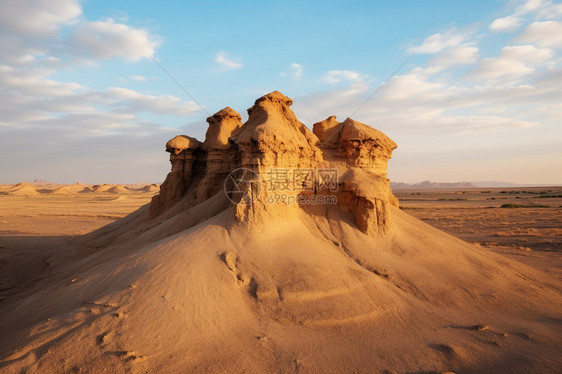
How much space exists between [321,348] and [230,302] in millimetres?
1901

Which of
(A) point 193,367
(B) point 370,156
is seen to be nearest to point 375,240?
(B) point 370,156

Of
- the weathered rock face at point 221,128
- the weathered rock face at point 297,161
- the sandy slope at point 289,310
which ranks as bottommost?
the sandy slope at point 289,310

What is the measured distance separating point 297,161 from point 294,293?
402cm

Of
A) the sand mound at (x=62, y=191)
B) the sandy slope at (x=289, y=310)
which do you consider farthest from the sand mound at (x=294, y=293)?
the sand mound at (x=62, y=191)

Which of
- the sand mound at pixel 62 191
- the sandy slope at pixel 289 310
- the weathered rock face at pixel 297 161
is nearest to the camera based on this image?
the sandy slope at pixel 289 310

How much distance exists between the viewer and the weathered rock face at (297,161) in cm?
822

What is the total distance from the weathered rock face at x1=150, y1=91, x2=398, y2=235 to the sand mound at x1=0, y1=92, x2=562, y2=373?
5 centimetres

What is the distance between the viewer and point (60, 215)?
31172 mm

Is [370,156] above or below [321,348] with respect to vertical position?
above

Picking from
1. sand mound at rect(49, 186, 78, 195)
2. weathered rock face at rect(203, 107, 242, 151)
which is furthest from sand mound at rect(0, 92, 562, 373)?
sand mound at rect(49, 186, 78, 195)

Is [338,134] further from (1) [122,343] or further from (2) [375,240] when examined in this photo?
(1) [122,343]

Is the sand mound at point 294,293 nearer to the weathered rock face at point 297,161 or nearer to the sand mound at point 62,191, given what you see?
the weathered rock face at point 297,161

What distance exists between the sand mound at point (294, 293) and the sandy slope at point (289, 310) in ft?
0.09

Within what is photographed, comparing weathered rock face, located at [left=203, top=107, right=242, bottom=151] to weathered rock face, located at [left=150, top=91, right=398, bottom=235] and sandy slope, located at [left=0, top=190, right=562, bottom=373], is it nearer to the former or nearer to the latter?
weathered rock face, located at [left=150, top=91, right=398, bottom=235]
